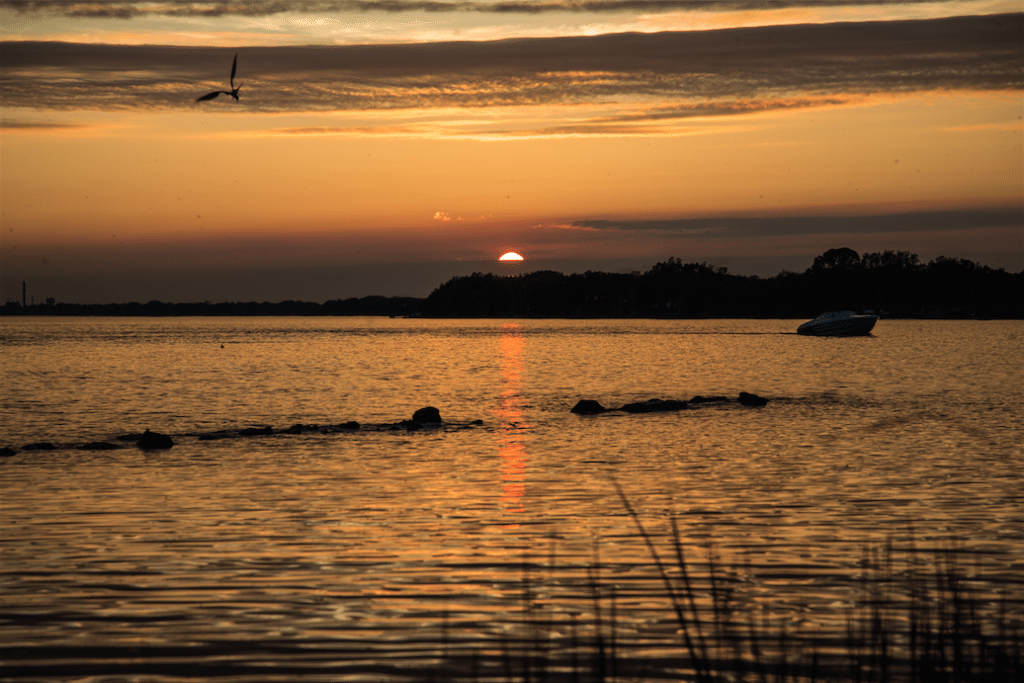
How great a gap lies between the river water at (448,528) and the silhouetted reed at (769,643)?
0.42ft

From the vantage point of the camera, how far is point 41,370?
81875 mm

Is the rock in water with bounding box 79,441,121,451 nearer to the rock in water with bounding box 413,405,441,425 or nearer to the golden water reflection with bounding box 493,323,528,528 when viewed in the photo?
the rock in water with bounding box 413,405,441,425

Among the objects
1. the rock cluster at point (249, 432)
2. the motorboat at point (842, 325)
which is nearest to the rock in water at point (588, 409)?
the rock cluster at point (249, 432)

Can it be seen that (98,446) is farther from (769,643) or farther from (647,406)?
(769,643)

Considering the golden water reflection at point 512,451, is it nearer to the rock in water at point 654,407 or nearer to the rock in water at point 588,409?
the rock in water at point 588,409

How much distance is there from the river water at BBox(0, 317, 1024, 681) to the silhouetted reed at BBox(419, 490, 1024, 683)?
0.13 meters

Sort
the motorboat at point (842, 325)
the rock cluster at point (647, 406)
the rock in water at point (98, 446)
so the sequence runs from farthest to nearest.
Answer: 1. the motorboat at point (842, 325)
2. the rock cluster at point (647, 406)
3. the rock in water at point (98, 446)

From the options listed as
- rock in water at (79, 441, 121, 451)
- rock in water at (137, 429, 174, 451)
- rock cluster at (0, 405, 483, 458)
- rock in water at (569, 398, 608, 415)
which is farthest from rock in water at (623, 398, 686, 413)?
rock in water at (79, 441, 121, 451)

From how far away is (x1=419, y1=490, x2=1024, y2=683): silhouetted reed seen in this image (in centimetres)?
895

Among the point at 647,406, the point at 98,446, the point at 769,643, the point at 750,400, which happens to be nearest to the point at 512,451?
the point at 98,446

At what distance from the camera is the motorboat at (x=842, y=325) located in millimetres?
155500

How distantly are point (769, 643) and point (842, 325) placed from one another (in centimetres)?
15610

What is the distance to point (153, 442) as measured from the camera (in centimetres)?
3219

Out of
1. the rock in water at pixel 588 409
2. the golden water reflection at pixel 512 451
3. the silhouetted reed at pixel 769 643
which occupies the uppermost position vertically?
the rock in water at pixel 588 409
